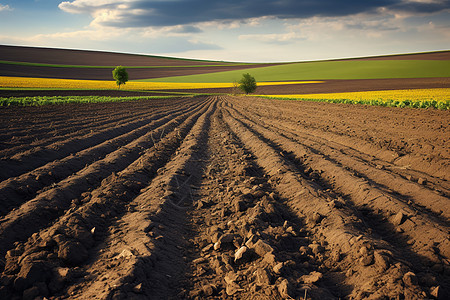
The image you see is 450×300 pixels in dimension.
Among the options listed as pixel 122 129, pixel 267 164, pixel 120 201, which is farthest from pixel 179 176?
pixel 122 129

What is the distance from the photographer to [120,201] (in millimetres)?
5973

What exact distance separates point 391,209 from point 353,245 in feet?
5.59

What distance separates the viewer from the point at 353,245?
153 inches

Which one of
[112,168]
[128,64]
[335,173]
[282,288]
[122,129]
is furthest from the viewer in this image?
[128,64]

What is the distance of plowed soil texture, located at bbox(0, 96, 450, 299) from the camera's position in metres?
3.33

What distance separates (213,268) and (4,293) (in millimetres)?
2229

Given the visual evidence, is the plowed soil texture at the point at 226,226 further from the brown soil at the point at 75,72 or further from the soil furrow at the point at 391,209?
the brown soil at the point at 75,72

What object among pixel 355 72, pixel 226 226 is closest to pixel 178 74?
pixel 355 72

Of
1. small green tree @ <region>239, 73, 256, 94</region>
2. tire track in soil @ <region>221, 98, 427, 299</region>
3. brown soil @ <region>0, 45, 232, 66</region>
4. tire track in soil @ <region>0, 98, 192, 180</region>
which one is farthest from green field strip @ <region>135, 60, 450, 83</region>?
tire track in soil @ <region>221, 98, 427, 299</region>

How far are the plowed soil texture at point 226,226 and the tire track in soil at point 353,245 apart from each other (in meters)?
0.02

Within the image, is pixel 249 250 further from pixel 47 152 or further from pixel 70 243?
pixel 47 152

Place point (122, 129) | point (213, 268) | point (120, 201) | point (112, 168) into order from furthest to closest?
point (122, 129)
point (112, 168)
point (120, 201)
point (213, 268)

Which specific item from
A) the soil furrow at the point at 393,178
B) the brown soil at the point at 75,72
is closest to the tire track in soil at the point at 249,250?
the soil furrow at the point at 393,178

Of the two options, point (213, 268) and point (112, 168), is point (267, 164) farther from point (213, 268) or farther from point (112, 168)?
point (213, 268)
